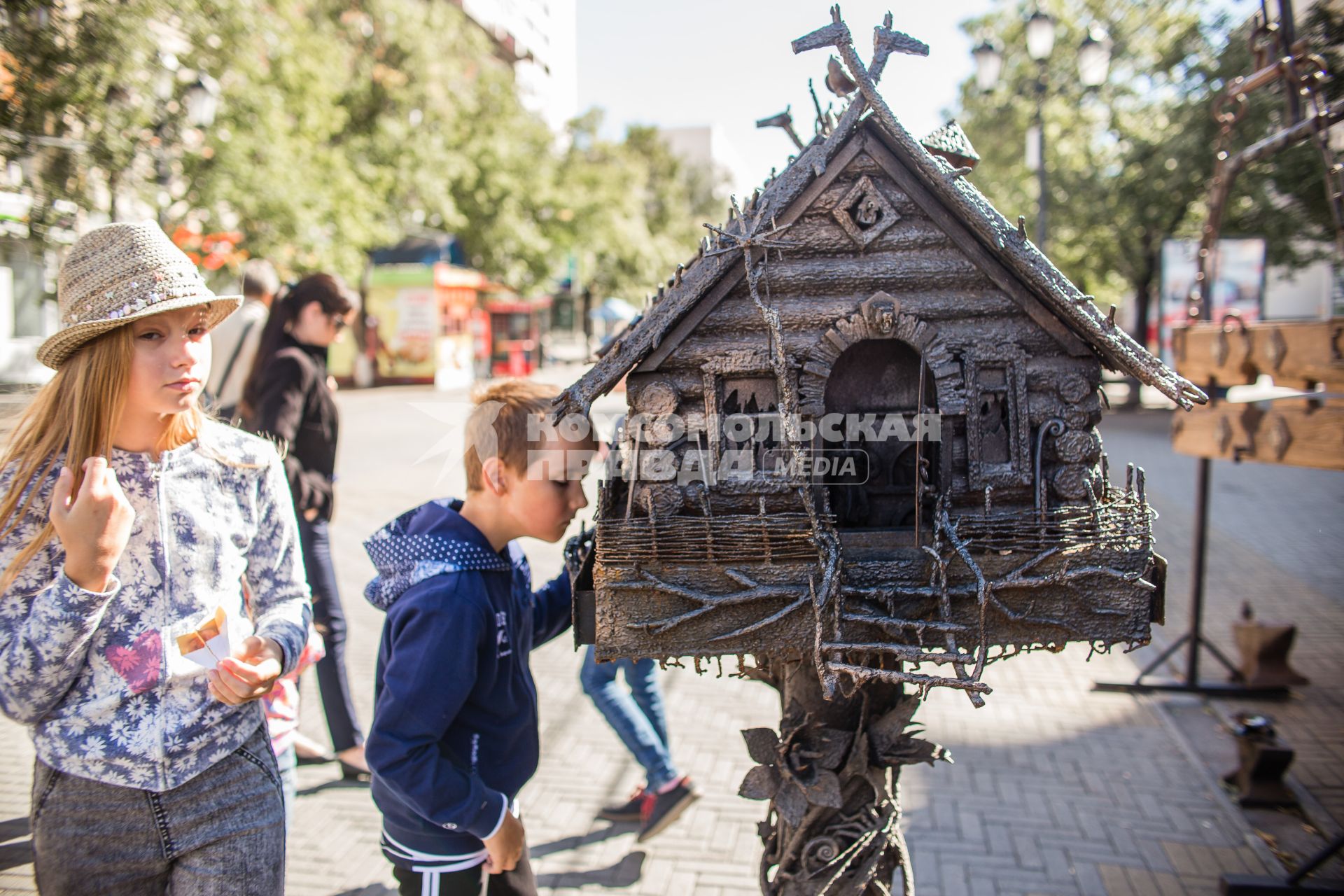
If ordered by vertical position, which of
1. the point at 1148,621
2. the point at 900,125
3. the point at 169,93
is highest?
the point at 169,93

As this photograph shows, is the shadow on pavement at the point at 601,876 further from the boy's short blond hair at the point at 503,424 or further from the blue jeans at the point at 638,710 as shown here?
the boy's short blond hair at the point at 503,424

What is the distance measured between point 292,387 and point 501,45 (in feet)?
143

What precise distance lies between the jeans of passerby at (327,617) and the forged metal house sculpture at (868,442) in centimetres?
260

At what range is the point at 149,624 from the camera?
212 cm

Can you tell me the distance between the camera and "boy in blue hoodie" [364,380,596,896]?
222 centimetres

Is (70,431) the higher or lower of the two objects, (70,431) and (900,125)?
the lower

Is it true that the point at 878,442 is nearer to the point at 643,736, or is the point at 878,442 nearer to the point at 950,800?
the point at 643,736

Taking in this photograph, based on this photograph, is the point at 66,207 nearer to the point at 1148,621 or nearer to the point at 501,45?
the point at 1148,621

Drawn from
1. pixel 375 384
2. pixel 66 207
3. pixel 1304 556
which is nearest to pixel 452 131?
pixel 375 384

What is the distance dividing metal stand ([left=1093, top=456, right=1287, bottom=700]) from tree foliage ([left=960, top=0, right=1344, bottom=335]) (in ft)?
32.0

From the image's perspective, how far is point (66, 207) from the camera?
26.8 ft

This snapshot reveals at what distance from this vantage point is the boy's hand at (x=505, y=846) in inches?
90.7

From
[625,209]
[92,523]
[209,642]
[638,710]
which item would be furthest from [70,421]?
A: [625,209]

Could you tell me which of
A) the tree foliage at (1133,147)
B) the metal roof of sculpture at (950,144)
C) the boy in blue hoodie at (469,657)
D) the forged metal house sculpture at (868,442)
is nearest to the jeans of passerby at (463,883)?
the boy in blue hoodie at (469,657)
